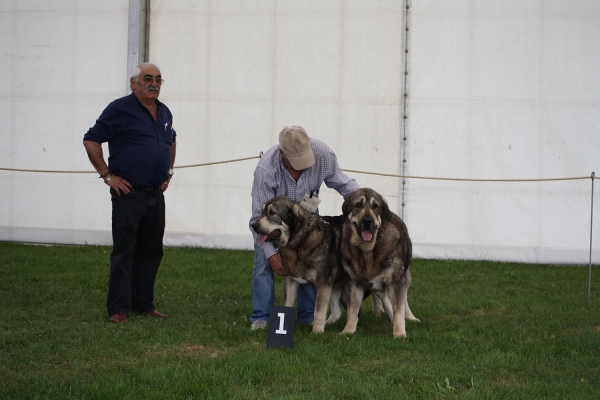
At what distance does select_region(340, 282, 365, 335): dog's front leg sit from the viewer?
562 cm

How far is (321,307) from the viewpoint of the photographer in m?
5.62

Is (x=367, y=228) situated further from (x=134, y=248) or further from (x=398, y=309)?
(x=134, y=248)

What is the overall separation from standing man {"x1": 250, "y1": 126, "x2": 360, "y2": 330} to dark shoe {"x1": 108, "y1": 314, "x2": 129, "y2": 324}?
1069 mm

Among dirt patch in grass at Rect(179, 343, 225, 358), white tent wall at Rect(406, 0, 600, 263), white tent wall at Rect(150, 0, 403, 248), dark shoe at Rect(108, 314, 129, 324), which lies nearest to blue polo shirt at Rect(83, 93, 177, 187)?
dark shoe at Rect(108, 314, 129, 324)

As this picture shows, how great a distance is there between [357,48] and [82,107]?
4.57 meters

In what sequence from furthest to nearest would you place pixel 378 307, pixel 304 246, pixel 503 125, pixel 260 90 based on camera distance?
pixel 260 90 < pixel 503 125 < pixel 378 307 < pixel 304 246

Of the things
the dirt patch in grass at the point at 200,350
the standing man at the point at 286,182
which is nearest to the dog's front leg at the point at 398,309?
the standing man at the point at 286,182

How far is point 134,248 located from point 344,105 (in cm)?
564

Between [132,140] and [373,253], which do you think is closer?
[373,253]

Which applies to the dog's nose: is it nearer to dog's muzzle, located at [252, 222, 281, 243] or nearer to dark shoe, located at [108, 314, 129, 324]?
dog's muzzle, located at [252, 222, 281, 243]

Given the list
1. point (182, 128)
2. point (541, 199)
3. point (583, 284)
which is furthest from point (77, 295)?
point (541, 199)

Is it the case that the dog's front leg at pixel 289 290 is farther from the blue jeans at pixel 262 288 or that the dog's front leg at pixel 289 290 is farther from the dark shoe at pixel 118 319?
the dark shoe at pixel 118 319

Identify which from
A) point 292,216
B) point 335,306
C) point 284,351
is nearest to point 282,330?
point 284,351

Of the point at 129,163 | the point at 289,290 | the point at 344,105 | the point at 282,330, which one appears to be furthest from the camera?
the point at 344,105
